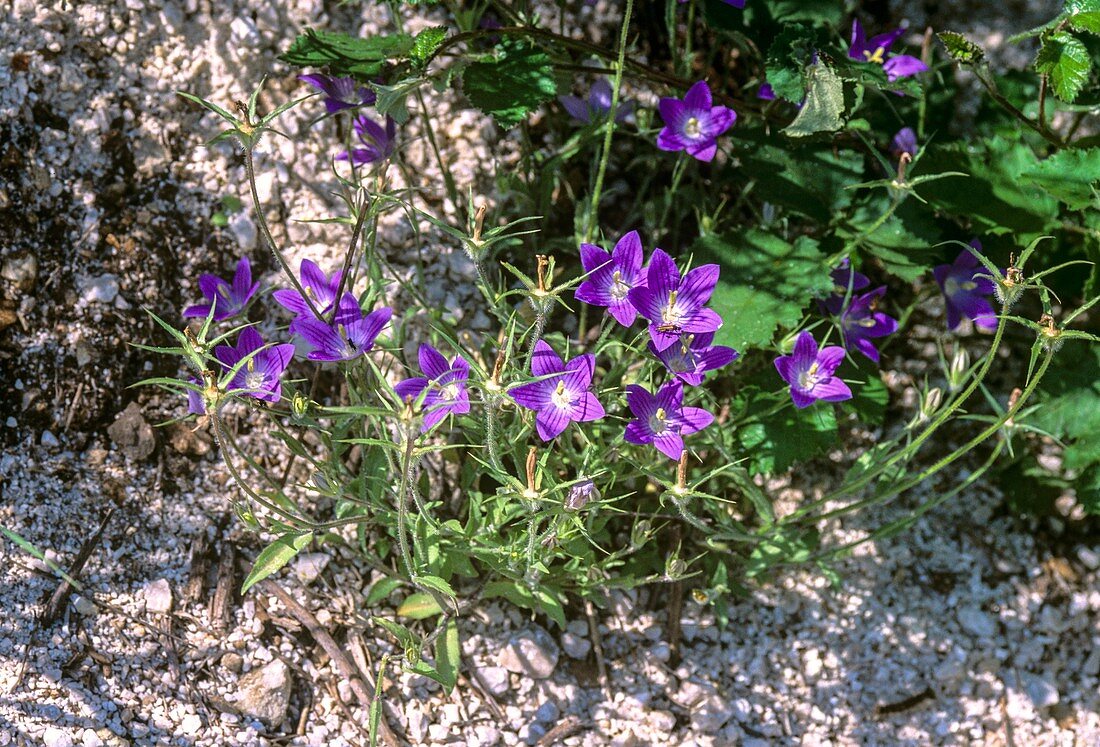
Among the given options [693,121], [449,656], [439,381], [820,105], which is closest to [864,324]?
[820,105]

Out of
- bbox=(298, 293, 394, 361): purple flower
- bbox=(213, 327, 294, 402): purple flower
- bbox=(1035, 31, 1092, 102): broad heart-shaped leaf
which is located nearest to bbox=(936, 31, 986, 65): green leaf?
bbox=(1035, 31, 1092, 102): broad heart-shaped leaf

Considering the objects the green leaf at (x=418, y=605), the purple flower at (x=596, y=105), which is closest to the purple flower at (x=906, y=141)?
the purple flower at (x=596, y=105)

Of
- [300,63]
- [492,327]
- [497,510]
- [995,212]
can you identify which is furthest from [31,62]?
[995,212]

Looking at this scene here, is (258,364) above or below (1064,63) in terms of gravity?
below

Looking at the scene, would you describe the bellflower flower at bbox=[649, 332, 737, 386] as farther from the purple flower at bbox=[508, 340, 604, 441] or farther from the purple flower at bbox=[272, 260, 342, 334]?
the purple flower at bbox=[272, 260, 342, 334]

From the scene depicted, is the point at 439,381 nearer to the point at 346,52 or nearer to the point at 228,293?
the point at 228,293

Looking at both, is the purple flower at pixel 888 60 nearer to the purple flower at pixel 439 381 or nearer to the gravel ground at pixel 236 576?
the gravel ground at pixel 236 576
